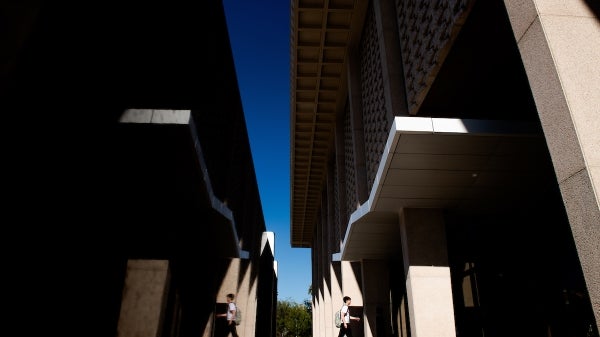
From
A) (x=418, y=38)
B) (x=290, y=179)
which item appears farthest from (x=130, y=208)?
(x=290, y=179)

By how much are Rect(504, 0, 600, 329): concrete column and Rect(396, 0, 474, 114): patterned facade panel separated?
7.21 ft

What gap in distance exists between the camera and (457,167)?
23.9 feet

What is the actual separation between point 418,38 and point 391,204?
3794mm

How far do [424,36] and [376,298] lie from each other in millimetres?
10408

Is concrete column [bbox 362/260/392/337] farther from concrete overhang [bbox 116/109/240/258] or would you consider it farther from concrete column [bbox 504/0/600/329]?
concrete column [bbox 504/0/600/329]

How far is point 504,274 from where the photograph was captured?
34.0 ft

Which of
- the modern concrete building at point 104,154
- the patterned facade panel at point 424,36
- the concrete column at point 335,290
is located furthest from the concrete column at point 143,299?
the concrete column at point 335,290

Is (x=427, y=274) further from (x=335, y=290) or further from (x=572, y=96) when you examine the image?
(x=335, y=290)

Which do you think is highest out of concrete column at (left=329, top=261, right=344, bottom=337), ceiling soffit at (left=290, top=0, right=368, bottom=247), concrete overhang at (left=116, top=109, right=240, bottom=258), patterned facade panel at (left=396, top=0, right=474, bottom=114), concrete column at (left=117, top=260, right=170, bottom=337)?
ceiling soffit at (left=290, top=0, right=368, bottom=247)

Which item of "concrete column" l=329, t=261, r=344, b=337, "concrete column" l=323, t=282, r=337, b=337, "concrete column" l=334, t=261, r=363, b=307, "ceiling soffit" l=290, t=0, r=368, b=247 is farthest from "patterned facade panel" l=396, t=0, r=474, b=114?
"concrete column" l=323, t=282, r=337, b=337

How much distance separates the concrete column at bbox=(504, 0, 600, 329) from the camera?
259 cm

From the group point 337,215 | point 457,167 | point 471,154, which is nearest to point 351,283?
point 337,215

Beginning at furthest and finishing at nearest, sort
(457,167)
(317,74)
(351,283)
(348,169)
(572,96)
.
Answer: (351,283) < (348,169) < (317,74) < (457,167) < (572,96)

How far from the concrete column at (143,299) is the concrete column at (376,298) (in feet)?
25.7
